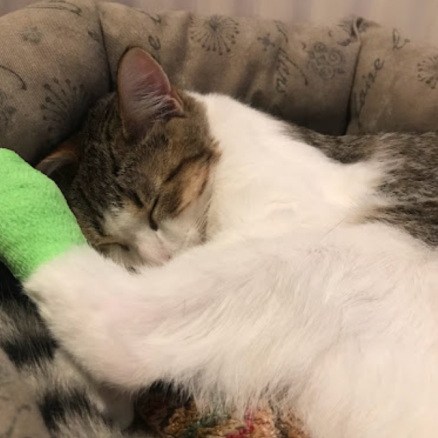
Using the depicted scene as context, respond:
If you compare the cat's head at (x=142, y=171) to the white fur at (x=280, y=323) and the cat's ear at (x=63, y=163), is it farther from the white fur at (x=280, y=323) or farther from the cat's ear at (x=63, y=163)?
the white fur at (x=280, y=323)

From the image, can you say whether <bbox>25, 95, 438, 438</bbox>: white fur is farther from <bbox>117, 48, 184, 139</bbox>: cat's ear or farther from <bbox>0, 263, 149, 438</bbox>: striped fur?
<bbox>117, 48, 184, 139</bbox>: cat's ear

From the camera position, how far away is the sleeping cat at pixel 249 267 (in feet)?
3.12

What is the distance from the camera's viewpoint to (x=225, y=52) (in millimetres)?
1599

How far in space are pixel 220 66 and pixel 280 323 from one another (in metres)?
0.87

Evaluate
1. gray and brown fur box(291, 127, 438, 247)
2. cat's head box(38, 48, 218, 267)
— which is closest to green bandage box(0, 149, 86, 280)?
cat's head box(38, 48, 218, 267)

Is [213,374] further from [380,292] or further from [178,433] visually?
[380,292]

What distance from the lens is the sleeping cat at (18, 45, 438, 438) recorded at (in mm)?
950

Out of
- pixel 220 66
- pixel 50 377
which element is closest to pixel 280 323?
pixel 50 377

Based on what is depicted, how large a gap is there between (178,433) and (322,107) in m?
1.05

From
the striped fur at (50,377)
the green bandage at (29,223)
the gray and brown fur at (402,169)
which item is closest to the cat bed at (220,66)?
the green bandage at (29,223)

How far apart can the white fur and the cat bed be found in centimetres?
43

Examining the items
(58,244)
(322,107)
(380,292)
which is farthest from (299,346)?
(322,107)

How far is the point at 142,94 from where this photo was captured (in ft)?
3.96

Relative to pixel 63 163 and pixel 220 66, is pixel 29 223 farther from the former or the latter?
pixel 220 66
